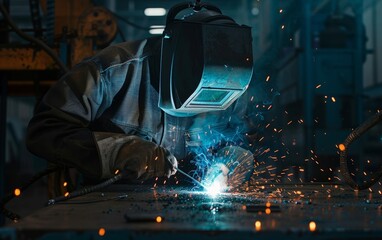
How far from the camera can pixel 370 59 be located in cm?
1174

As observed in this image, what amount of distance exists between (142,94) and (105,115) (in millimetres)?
183

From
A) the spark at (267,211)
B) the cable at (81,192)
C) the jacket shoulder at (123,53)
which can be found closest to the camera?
the spark at (267,211)

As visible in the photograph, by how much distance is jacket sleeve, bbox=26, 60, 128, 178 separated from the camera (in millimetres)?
1979

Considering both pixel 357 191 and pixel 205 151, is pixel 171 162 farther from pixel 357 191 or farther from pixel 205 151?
pixel 357 191

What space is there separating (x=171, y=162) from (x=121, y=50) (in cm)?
57

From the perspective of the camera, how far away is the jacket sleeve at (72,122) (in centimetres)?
198

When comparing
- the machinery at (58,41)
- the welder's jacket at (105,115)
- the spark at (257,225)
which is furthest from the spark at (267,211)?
the machinery at (58,41)

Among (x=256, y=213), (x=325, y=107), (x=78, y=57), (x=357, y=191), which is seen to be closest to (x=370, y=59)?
(x=325, y=107)

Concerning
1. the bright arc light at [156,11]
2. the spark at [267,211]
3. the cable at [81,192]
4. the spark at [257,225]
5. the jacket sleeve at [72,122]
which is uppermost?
the bright arc light at [156,11]

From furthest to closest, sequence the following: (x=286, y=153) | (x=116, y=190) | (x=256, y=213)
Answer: (x=286, y=153) < (x=116, y=190) < (x=256, y=213)

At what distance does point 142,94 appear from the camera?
2369 millimetres

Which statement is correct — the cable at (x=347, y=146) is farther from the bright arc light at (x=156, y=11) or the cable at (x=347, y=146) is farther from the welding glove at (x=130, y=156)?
the bright arc light at (x=156, y=11)

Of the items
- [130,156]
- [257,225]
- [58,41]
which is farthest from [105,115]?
[58,41]

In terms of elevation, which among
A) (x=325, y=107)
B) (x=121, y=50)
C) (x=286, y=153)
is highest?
(x=121, y=50)
